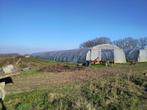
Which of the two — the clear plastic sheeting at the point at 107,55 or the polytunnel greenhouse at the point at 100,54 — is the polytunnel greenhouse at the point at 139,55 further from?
the clear plastic sheeting at the point at 107,55

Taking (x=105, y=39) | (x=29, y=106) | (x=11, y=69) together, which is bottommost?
(x=29, y=106)

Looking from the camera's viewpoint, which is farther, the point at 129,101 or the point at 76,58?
the point at 76,58

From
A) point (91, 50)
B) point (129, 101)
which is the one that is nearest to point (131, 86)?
point (129, 101)

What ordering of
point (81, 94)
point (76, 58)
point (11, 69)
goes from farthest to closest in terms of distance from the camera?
point (76, 58), point (81, 94), point (11, 69)

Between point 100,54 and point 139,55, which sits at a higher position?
point 100,54

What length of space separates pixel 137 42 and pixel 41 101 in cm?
7722

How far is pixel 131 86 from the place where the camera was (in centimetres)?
1175

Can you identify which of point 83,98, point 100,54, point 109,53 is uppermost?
point 109,53

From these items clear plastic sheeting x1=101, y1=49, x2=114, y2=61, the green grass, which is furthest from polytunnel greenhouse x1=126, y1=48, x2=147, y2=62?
the green grass

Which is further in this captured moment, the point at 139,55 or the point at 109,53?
the point at 109,53

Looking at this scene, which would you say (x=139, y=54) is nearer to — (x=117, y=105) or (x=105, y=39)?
(x=117, y=105)

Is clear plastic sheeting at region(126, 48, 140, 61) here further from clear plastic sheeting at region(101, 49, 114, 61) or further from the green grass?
the green grass

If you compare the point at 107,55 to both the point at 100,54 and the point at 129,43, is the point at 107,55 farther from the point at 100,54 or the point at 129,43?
the point at 129,43

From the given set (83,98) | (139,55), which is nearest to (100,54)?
(139,55)
